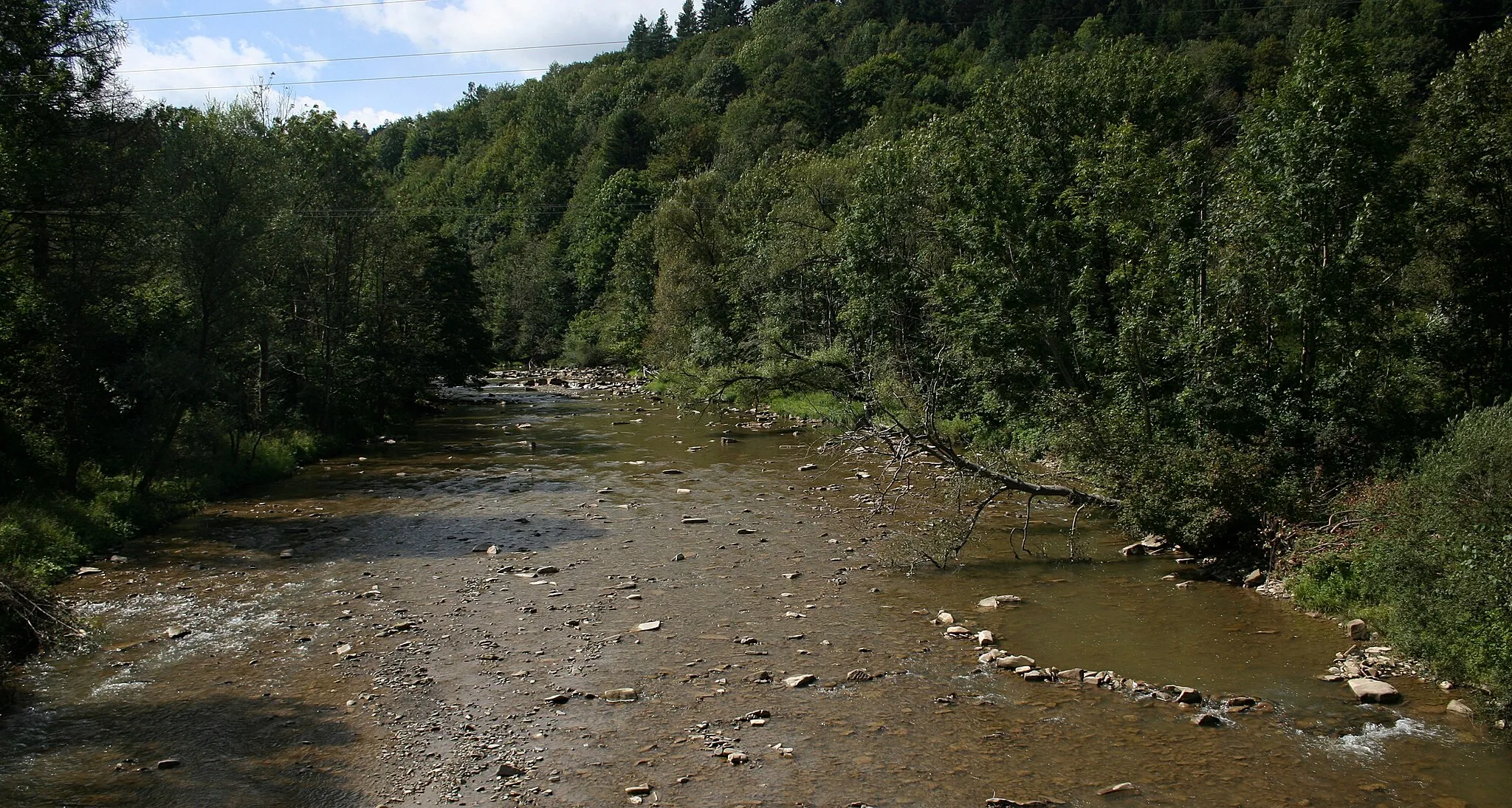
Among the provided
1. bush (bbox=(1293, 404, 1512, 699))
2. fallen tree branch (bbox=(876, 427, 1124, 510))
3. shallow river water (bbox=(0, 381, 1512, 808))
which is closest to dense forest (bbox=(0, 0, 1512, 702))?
bush (bbox=(1293, 404, 1512, 699))

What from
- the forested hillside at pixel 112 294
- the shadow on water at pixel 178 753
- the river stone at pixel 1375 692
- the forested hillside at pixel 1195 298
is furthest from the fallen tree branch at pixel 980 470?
the forested hillside at pixel 112 294

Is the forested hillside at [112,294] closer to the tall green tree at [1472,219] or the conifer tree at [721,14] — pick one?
the tall green tree at [1472,219]

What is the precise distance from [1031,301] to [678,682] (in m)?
A: 17.3

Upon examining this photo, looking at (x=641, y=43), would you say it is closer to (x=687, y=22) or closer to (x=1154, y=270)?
(x=687, y=22)

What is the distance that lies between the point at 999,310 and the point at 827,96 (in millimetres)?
66811

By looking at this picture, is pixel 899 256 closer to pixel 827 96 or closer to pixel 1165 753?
pixel 1165 753

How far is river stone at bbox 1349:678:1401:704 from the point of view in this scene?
429 inches

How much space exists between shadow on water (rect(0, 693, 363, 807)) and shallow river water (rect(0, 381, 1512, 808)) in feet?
0.12

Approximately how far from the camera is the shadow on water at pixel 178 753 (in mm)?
9055

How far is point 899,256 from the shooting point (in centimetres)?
3441

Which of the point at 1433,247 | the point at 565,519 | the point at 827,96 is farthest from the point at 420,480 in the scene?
the point at 827,96

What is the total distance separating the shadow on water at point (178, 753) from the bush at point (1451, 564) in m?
12.0

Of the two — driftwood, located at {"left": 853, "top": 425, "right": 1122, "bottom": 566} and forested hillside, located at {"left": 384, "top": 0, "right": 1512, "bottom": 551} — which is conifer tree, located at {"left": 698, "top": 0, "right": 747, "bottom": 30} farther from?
driftwood, located at {"left": 853, "top": 425, "right": 1122, "bottom": 566}

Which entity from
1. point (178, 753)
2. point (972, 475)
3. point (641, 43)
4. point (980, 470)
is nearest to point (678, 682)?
point (178, 753)
